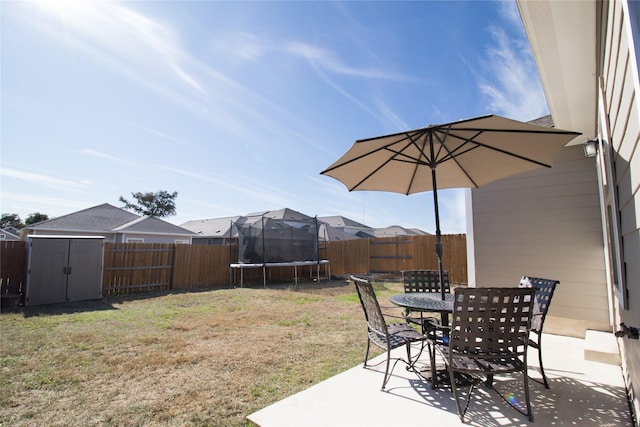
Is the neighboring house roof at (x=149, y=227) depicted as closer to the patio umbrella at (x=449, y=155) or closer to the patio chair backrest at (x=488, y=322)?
the patio umbrella at (x=449, y=155)

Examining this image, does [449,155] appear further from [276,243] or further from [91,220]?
[91,220]

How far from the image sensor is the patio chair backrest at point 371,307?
220cm

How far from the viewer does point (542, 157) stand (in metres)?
2.65

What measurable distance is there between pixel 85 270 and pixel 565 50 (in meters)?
8.78

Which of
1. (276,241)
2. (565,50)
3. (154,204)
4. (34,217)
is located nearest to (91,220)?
(276,241)

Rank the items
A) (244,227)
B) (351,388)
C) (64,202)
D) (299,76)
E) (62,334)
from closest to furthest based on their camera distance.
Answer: (351,388) < (62,334) < (299,76) < (244,227) < (64,202)

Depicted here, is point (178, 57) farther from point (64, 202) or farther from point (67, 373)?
point (64, 202)

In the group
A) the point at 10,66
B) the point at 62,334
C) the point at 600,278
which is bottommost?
the point at 62,334

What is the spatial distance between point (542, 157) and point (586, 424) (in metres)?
2.05

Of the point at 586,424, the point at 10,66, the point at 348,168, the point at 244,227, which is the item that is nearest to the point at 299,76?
the point at 348,168

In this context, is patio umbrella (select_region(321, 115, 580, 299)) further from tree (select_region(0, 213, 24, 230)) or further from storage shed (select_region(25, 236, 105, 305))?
tree (select_region(0, 213, 24, 230))

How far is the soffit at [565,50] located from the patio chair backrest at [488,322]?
1742 mm

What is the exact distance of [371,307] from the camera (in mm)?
2355

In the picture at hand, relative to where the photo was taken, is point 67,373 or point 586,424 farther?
point 67,373
